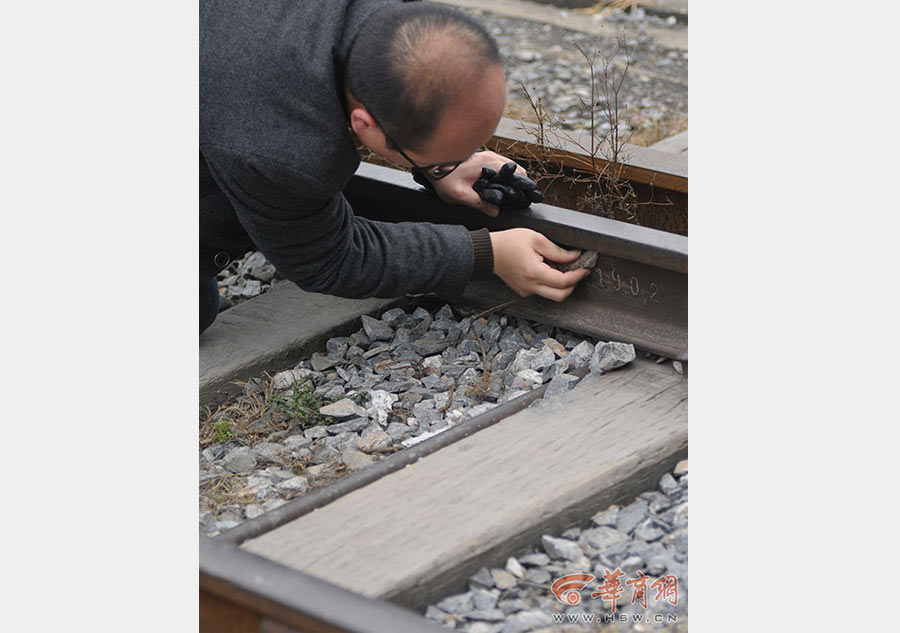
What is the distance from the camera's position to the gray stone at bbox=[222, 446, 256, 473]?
9.74ft

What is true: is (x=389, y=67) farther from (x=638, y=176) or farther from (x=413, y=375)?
(x=638, y=176)

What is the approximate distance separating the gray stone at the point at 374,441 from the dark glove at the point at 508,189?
2.70ft

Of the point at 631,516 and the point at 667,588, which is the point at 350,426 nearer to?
the point at 631,516

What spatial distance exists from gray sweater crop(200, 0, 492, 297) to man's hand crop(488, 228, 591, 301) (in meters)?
0.45

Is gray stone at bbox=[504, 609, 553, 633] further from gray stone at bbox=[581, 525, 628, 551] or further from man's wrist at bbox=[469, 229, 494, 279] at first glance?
man's wrist at bbox=[469, 229, 494, 279]

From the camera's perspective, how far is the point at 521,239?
3.27 m

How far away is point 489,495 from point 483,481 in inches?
2.5

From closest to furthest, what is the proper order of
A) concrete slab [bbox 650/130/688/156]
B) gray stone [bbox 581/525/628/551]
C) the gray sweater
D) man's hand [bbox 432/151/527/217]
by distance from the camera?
gray stone [bbox 581/525/628/551], the gray sweater, man's hand [bbox 432/151/527/217], concrete slab [bbox 650/130/688/156]

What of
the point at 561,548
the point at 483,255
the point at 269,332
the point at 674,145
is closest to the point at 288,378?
the point at 269,332

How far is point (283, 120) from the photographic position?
9.27 feet

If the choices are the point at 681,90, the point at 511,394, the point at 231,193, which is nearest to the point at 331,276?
the point at 231,193

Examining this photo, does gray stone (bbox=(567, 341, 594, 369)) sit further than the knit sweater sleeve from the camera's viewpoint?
Yes

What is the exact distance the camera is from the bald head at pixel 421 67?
2.55 meters

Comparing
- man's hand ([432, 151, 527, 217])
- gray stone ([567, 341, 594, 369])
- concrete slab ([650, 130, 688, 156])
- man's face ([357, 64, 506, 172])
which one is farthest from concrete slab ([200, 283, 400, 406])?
concrete slab ([650, 130, 688, 156])
